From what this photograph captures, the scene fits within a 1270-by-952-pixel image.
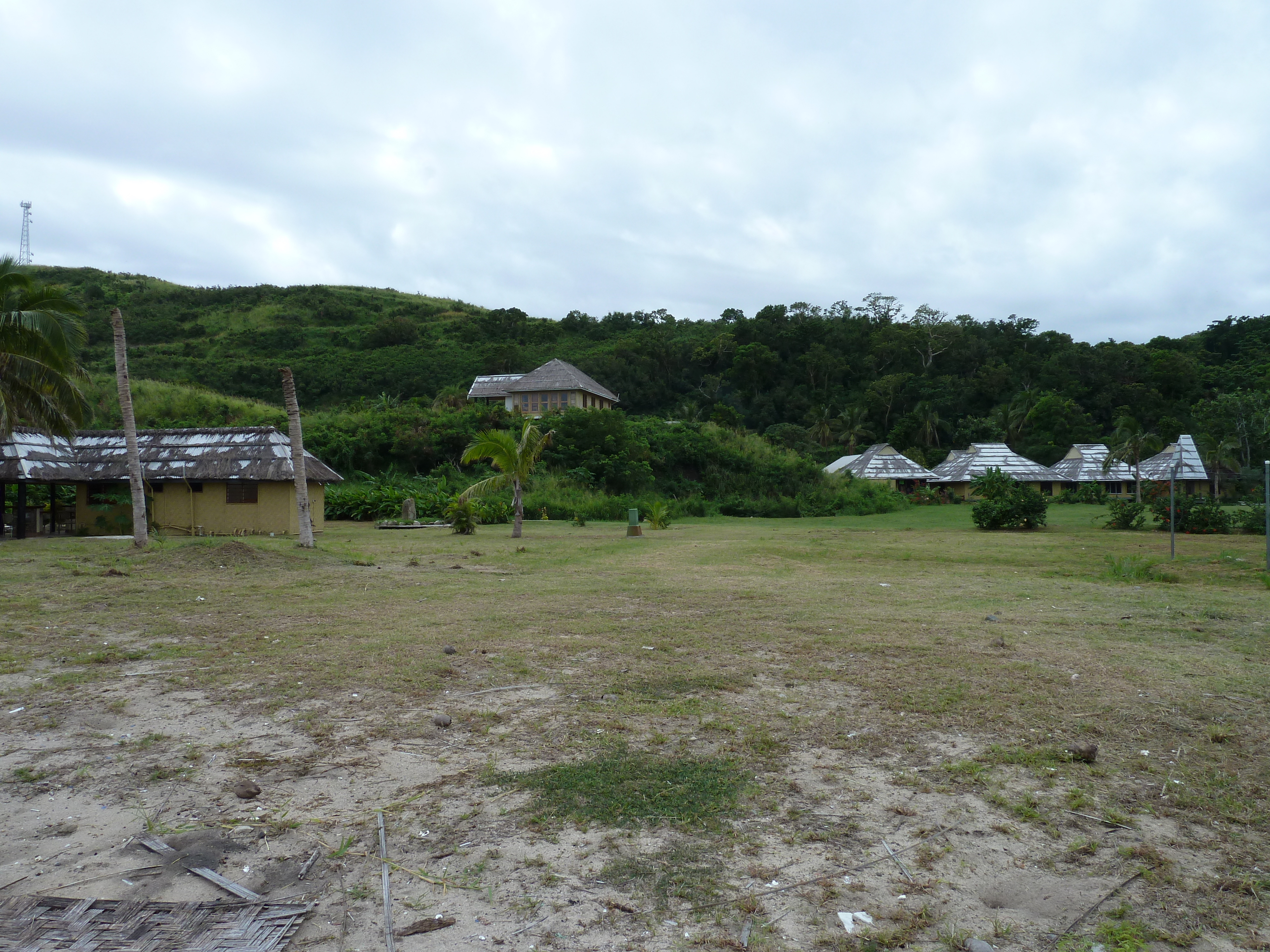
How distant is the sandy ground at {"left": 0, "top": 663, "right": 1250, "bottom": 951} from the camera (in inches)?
118

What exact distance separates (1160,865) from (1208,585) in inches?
442

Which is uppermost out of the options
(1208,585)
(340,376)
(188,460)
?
(340,376)

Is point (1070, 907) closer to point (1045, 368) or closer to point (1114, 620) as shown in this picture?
point (1114, 620)

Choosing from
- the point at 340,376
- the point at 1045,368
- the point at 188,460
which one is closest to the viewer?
the point at 188,460

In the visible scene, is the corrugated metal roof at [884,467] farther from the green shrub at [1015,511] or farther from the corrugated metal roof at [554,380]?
the green shrub at [1015,511]

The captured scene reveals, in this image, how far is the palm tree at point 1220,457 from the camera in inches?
1612

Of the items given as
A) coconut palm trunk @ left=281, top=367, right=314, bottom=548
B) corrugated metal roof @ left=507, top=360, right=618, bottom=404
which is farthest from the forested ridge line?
coconut palm trunk @ left=281, top=367, right=314, bottom=548

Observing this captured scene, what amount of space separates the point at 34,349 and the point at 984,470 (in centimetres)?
4626

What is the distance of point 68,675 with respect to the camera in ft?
20.9

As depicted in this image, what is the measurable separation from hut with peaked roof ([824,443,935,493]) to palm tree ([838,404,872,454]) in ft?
26.5

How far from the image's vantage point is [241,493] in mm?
23719

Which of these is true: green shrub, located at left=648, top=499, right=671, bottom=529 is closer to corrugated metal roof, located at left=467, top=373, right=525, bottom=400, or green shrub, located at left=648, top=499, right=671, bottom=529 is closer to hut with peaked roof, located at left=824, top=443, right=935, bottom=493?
hut with peaked roof, located at left=824, top=443, right=935, bottom=493

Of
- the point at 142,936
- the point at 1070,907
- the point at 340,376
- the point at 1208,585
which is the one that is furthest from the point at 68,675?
the point at 340,376

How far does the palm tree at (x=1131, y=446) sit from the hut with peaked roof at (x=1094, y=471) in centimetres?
54
